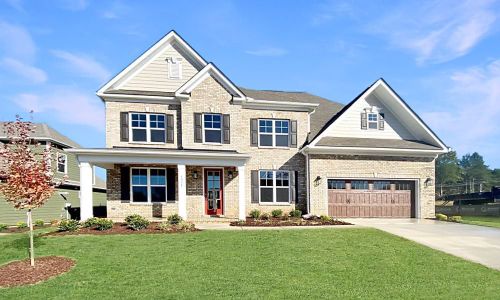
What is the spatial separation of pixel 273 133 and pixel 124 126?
7993mm

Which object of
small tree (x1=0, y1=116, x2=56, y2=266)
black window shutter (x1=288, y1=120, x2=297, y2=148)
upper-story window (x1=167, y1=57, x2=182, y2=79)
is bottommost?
small tree (x1=0, y1=116, x2=56, y2=266)

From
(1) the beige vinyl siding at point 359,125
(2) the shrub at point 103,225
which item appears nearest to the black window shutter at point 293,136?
(1) the beige vinyl siding at point 359,125

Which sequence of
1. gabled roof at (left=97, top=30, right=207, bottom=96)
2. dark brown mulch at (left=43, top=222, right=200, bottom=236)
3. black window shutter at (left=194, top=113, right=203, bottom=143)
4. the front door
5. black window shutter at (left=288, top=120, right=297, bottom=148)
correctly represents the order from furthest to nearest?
black window shutter at (left=288, top=120, right=297, bottom=148)
gabled roof at (left=97, top=30, right=207, bottom=96)
the front door
black window shutter at (left=194, top=113, right=203, bottom=143)
dark brown mulch at (left=43, top=222, right=200, bottom=236)

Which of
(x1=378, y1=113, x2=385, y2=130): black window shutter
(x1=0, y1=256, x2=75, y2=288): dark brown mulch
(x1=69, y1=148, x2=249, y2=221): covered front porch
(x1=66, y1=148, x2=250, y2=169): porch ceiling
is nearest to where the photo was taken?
(x1=0, y1=256, x2=75, y2=288): dark brown mulch

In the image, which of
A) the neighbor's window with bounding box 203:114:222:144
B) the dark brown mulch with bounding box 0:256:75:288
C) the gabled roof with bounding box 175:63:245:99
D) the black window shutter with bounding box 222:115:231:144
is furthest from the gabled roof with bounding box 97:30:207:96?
the dark brown mulch with bounding box 0:256:75:288

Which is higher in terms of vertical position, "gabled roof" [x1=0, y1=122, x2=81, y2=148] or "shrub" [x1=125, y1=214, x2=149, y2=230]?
"gabled roof" [x1=0, y1=122, x2=81, y2=148]

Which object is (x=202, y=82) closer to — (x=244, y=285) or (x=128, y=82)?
(x=128, y=82)

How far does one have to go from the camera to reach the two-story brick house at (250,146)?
18859 mm

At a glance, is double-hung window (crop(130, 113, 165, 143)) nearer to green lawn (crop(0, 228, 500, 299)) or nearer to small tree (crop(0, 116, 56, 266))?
green lawn (crop(0, 228, 500, 299))

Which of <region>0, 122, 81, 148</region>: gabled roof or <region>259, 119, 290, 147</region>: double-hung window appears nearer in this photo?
<region>259, 119, 290, 147</region>: double-hung window

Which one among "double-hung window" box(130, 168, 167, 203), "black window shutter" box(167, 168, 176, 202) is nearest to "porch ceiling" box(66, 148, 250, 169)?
"double-hung window" box(130, 168, 167, 203)

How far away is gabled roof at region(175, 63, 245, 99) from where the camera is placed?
18.8 m

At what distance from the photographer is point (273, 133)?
20703 mm

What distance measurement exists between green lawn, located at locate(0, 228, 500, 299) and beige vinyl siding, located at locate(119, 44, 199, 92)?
9754 millimetres
